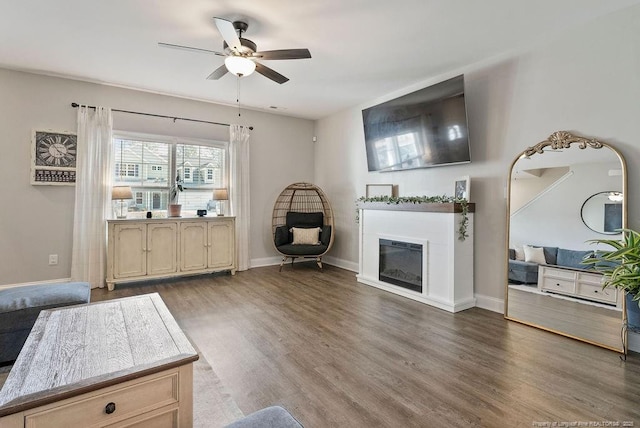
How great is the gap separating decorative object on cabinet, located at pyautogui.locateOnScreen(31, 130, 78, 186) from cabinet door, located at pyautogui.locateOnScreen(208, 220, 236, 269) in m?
1.96

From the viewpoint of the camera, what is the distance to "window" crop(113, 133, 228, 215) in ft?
15.5

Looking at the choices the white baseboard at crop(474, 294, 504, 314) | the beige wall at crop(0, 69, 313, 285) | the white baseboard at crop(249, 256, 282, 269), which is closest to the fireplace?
the white baseboard at crop(474, 294, 504, 314)

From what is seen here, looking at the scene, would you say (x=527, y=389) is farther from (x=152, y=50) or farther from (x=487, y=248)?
(x=152, y=50)

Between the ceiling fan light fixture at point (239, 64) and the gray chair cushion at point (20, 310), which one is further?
the ceiling fan light fixture at point (239, 64)

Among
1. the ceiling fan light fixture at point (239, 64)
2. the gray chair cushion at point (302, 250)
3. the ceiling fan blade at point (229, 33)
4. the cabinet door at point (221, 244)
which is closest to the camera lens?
the ceiling fan blade at point (229, 33)

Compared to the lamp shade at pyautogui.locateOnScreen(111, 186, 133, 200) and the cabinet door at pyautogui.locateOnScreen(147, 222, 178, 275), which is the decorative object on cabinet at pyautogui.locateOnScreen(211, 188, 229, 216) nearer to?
the cabinet door at pyautogui.locateOnScreen(147, 222, 178, 275)

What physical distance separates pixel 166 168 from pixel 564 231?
5.24m

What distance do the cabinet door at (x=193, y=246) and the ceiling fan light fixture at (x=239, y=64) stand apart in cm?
260

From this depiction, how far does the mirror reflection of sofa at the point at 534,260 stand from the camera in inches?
115

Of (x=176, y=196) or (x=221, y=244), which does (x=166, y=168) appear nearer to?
(x=176, y=196)

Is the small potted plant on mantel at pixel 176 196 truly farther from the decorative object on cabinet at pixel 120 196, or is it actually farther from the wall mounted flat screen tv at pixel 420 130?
the wall mounted flat screen tv at pixel 420 130

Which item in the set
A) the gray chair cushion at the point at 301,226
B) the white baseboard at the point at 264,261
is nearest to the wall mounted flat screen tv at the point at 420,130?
the gray chair cushion at the point at 301,226

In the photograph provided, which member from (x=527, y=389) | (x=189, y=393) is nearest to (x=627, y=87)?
(x=527, y=389)

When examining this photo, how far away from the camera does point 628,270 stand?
2279mm
